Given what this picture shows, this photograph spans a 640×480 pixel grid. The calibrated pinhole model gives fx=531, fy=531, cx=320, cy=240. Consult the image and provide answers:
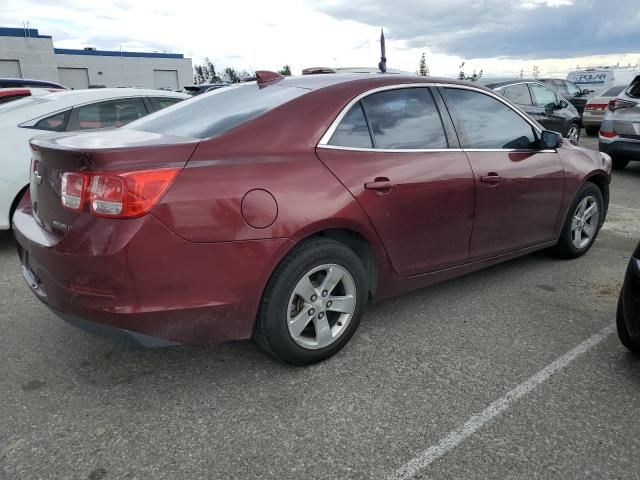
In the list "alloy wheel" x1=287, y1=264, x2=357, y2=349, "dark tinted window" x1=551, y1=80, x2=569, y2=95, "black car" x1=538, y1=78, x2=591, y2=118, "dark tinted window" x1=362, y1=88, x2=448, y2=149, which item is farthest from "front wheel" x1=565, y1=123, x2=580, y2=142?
"alloy wheel" x1=287, y1=264, x2=357, y2=349

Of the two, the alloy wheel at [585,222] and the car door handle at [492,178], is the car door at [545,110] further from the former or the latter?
the car door handle at [492,178]

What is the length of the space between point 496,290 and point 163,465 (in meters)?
2.75

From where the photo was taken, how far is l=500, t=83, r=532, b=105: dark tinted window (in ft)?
34.6

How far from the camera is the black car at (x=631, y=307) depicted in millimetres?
2672

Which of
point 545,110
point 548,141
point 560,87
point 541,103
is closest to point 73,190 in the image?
point 548,141

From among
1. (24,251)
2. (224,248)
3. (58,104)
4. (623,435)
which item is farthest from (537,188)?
(58,104)

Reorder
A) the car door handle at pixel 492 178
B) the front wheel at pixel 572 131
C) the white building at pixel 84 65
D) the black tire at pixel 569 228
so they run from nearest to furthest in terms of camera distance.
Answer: the car door handle at pixel 492 178, the black tire at pixel 569 228, the front wheel at pixel 572 131, the white building at pixel 84 65

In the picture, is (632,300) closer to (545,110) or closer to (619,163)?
(619,163)

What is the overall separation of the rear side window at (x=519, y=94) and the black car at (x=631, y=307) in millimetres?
8462

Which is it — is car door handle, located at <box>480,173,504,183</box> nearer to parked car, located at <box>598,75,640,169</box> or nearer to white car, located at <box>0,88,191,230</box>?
white car, located at <box>0,88,191,230</box>

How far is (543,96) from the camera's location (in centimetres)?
1142

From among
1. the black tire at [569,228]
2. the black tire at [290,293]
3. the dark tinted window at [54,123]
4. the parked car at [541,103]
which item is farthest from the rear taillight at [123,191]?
the parked car at [541,103]

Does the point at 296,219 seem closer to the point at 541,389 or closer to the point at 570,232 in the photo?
the point at 541,389

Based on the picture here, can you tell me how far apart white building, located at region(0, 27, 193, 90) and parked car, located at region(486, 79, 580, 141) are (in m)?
32.3
